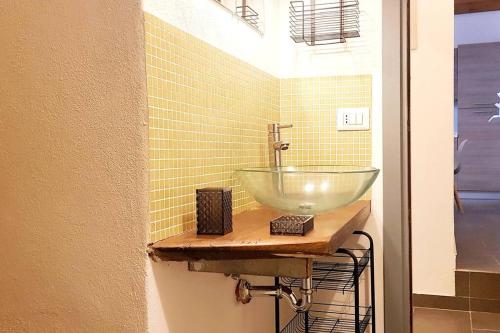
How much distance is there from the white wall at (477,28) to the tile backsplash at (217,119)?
4.60 meters

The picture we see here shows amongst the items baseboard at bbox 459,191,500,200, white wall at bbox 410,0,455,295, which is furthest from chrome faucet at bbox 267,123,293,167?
baseboard at bbox 459,191,500,200

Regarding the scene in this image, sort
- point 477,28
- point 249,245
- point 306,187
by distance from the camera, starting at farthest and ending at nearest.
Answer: point 477,28 → point 306,187 → point 249,245

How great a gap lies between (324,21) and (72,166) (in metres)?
1.19

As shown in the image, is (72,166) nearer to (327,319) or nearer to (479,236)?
(327,319)

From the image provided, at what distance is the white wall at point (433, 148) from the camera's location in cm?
293

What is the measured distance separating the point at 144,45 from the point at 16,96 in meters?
0.41

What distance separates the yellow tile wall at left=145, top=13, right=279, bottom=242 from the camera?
1124 mm

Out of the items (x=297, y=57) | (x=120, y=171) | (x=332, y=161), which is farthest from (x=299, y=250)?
(x=297, y=57)

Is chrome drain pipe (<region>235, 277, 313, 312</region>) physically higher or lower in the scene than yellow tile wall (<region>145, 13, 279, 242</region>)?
lower

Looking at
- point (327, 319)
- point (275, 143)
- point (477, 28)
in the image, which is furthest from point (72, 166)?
point (477, 28)

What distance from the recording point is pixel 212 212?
1177 mm

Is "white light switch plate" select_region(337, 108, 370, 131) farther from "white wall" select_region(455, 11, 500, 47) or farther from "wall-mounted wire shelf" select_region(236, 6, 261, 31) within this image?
"white wall" select_region(455, 11, 500, 47)

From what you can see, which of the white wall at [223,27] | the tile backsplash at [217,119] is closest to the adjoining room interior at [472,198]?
the tile backsplash at [217,119]

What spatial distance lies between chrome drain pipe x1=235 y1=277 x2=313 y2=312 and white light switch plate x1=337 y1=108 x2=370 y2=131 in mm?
738
